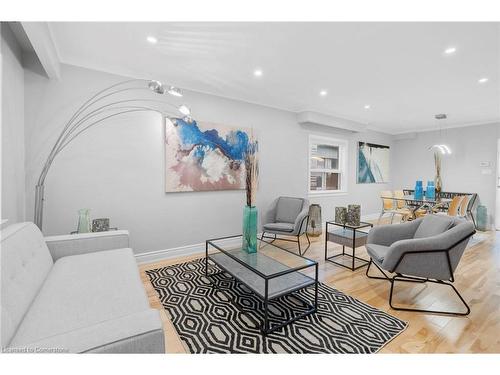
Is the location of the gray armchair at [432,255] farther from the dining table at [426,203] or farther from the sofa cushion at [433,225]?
the dining table at [426,203]

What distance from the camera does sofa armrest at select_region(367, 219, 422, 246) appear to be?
2.60 metres

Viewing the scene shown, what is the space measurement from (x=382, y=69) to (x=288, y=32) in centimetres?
139

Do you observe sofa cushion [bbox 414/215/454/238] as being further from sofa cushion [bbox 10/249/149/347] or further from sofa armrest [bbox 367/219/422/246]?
sofa cushion [bbox 10/249/149/347]

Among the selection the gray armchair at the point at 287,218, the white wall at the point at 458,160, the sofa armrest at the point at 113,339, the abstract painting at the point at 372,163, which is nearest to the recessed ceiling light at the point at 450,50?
the gray armchair at the point at 287,218

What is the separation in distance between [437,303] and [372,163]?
4.37 meters

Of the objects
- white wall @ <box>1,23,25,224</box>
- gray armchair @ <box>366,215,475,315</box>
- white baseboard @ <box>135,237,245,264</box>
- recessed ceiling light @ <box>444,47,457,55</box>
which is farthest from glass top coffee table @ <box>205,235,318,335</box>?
recessed ceiling light @ <box>444,47,457,55</box>

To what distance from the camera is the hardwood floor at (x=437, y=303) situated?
1.63 metres

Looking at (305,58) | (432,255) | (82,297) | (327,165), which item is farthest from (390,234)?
(327,165)

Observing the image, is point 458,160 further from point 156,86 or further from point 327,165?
point 156,86

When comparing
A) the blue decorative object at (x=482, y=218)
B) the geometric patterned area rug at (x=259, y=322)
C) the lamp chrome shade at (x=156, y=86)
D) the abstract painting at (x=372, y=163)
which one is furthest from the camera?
the abstract painting at (x=372, y=163)

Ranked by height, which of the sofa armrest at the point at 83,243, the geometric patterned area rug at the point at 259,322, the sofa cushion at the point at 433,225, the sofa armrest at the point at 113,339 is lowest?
the geometric patterned area rug at the point at 259,322

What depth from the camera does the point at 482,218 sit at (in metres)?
5.00

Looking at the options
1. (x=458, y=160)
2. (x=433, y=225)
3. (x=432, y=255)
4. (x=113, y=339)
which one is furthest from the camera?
(x=458, y=160)
